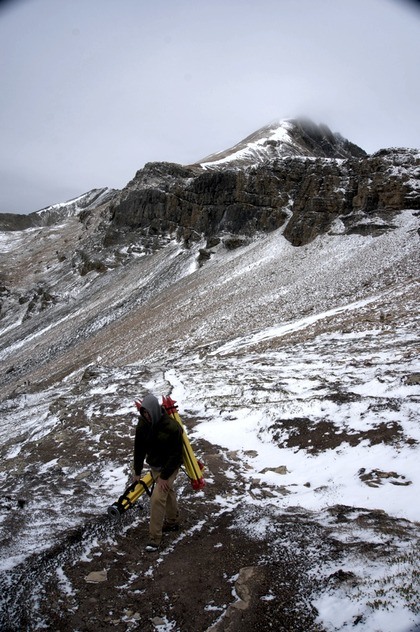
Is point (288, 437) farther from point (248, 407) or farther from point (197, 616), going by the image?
point (197, 616)

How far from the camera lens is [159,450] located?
5926 millimetres

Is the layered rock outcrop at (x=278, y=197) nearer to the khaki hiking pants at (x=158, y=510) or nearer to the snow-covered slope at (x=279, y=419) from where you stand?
the snow-covered slope at (x=279, y=419)

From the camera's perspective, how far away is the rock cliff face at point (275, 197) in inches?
1617

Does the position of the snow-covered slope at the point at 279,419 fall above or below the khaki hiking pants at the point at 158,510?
below

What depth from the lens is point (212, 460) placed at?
8883 millimetres

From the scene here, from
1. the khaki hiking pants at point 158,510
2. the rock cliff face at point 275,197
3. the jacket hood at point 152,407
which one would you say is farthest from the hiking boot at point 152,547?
the rock cliff face at point 275,197

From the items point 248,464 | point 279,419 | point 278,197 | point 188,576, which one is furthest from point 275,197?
point 188,576

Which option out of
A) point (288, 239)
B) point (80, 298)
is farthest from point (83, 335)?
point (288, 239)

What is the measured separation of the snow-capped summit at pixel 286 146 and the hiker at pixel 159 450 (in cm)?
7537

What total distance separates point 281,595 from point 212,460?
4.54 meters

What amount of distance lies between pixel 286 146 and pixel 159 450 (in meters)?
95.5

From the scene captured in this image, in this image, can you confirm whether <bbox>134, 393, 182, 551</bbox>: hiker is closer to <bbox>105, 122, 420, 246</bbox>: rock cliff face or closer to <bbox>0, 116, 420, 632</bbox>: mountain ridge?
<bbox>0, 116, 420, 632</bbox>: mountain ridge

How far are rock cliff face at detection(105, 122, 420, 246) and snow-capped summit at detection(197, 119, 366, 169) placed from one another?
299 inches

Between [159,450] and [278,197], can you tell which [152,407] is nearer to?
[159,450]
